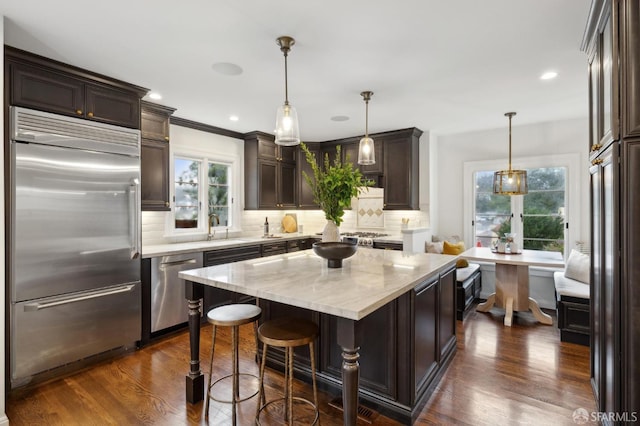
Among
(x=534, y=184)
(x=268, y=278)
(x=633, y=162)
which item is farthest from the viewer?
(x=534, y=184)

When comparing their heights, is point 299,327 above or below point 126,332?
above

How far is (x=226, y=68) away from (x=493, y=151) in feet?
13.7

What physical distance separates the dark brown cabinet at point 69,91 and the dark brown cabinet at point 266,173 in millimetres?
2081

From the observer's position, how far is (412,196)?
16.7ft

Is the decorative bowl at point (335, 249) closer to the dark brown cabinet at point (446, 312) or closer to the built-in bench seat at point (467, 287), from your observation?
the dark brown cabinet at point (446, 312)

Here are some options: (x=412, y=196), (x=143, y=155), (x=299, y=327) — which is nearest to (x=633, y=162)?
(x=299, y=327)

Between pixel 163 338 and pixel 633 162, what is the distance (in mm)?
4030

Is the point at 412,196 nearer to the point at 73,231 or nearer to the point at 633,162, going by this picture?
the point at 633,162

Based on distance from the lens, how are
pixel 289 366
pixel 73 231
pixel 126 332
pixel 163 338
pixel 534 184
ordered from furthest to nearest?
pixel 534 184
pixel 163 338
pixel 126 332
pixel 73 231
pixel 289 366

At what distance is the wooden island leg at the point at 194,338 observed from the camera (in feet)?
7.50

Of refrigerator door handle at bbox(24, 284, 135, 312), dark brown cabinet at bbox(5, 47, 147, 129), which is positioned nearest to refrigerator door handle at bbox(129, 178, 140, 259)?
refrigerator door handle at bbox(24, 284, 135, 312)

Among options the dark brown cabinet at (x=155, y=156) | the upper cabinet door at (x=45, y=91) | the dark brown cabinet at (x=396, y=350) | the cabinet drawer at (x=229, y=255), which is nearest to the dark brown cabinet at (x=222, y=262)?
the cabinet drawer at (x=229, y=255)

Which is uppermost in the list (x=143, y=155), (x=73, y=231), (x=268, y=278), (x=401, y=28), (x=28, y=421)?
(x=401, y=28)

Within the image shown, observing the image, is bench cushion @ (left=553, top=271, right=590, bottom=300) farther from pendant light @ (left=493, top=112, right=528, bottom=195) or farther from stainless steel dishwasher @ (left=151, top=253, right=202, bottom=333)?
stainless steel dishwasher @ (left=151, top=253, right=202, bottom=333)
